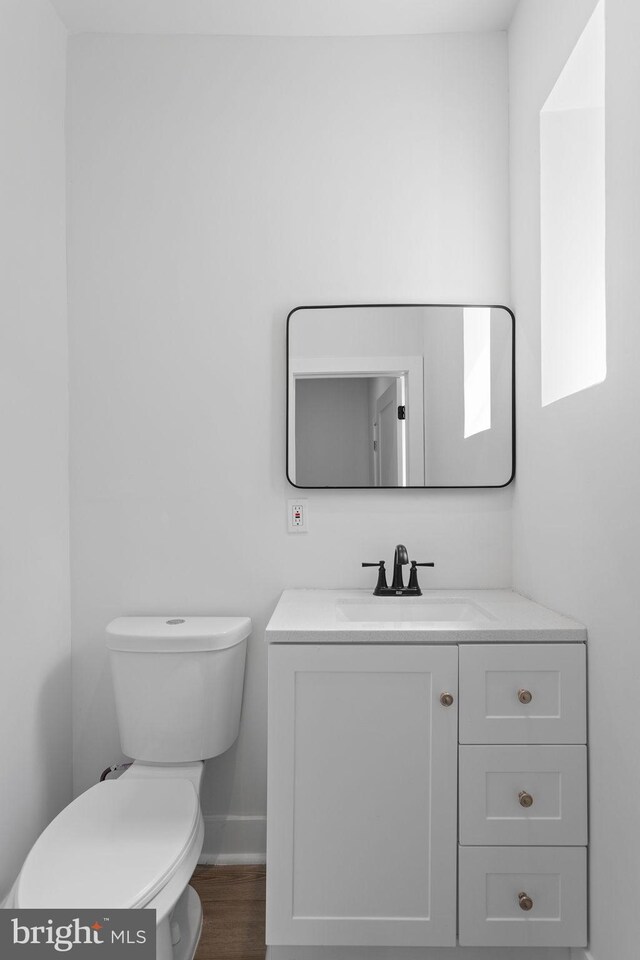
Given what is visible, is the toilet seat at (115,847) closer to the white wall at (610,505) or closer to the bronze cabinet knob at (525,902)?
the bronze cabinet knob at (525,902)

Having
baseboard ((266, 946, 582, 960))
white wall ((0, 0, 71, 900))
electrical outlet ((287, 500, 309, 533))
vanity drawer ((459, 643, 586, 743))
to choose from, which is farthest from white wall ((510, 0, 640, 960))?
white wall ((0, 0, 71, 900))

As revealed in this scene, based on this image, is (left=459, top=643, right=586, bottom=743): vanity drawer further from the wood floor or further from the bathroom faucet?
the wood floor

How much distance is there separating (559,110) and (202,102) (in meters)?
1.07

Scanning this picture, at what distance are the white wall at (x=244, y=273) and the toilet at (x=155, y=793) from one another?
0.74 ft

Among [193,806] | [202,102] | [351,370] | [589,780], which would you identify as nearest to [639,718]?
[589,780]

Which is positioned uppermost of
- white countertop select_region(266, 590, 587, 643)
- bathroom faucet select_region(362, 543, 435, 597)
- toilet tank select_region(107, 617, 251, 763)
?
bathroom faucet select_region(362, 543, 435, 597)

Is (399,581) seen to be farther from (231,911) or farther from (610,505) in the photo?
(231,911)

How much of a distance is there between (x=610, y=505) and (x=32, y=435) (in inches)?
58.8

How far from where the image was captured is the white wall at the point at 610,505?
4.12ft

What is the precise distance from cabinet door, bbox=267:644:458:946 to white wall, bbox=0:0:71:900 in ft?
2.41

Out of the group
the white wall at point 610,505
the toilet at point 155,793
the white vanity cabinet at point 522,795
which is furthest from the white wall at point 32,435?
the white wall at point 610,505

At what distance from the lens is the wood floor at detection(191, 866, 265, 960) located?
5.41 ft

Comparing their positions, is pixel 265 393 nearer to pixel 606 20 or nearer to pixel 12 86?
pixel 12 86

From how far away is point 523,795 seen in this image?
1.47 meters
